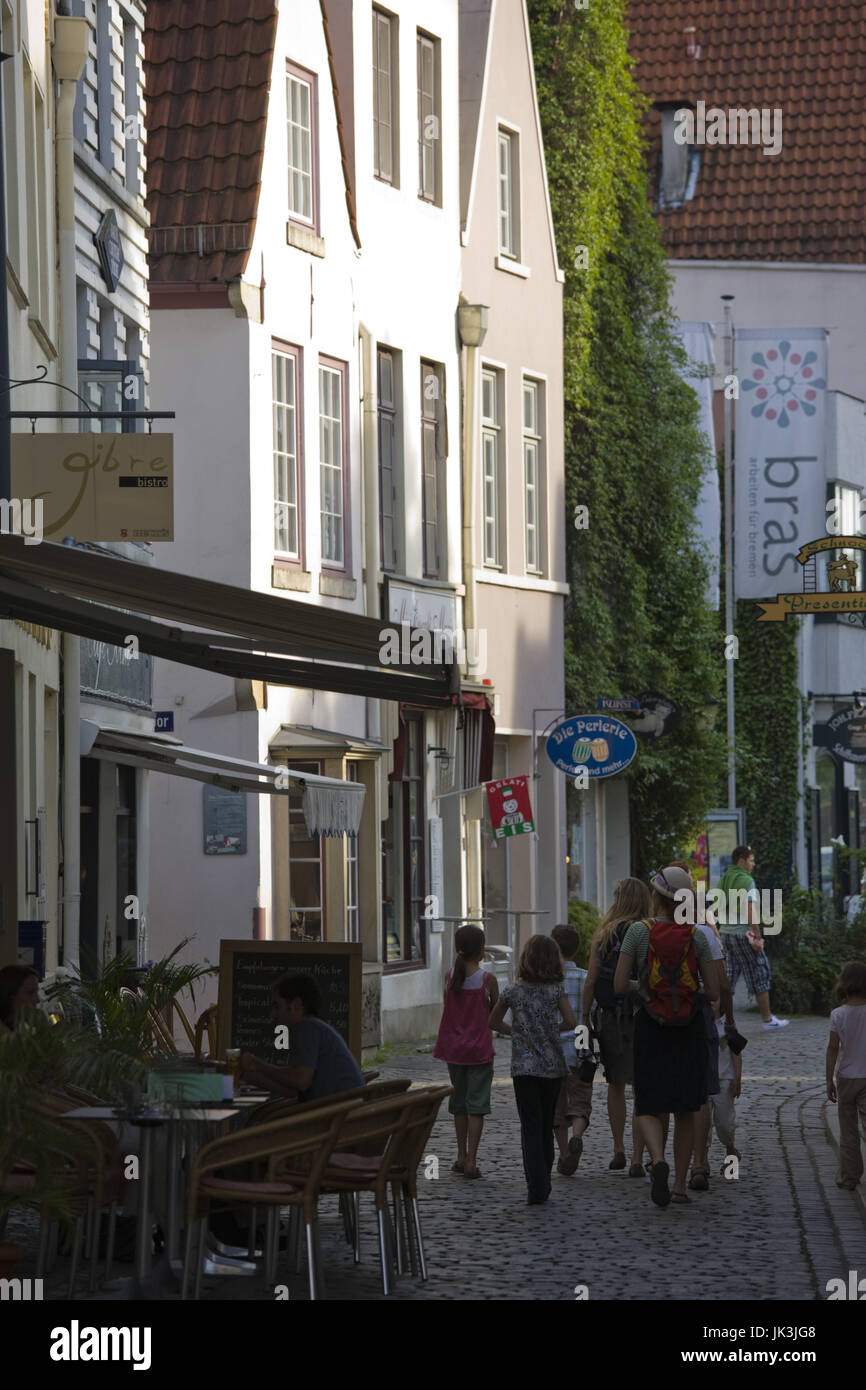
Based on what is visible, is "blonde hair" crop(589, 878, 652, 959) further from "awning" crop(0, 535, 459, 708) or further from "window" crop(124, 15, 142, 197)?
"window" crop(124, 15, 142, 197)

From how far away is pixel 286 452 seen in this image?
22344mm

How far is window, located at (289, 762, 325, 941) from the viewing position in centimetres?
2223

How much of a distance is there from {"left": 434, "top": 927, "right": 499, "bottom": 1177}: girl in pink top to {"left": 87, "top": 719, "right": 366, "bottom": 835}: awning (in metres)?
4.18

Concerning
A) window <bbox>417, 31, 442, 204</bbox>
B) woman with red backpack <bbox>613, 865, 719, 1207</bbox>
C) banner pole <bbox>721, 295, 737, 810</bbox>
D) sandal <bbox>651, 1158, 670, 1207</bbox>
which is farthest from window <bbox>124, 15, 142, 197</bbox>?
banner pole <bbox>721, 295, 737, 810</bbox>

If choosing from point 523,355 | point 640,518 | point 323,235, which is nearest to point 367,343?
point 323,235

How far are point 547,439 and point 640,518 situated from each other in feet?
9.99

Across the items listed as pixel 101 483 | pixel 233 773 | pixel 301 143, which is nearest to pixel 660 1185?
pixel 101 483

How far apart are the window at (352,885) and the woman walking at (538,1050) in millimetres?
9740

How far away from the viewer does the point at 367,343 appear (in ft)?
79.0

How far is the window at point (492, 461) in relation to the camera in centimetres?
2700

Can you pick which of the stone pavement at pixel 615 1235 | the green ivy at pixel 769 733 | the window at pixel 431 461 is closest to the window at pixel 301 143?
the window at pixel 431 461

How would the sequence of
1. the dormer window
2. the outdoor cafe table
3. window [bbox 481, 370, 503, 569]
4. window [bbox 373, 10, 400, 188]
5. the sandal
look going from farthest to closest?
the dormer window, window [bbox 481, 370, 503, 569], window [bbox 373, 10, 400, 188], the sandal, the outdoor cafe table

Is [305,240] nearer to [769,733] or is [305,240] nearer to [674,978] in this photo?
[674,978]

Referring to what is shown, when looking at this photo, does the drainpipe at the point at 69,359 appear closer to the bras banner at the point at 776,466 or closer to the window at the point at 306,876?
the window at the point at 306,876
